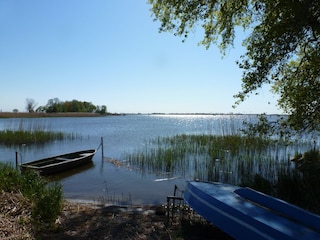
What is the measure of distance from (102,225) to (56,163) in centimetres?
950

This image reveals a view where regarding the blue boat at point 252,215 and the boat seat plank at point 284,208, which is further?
the boat seat plank at point 284,208

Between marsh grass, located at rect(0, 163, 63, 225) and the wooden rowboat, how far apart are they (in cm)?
576

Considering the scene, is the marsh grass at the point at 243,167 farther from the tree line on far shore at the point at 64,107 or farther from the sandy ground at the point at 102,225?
the tree line on far shore at the point at 64,107

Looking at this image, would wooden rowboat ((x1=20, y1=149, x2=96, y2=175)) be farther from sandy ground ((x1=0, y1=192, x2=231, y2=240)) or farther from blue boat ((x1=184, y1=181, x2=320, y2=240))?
blue boat ((x1=184, y1=181, x2=320, y2=240))

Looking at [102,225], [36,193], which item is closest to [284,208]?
[102,225]

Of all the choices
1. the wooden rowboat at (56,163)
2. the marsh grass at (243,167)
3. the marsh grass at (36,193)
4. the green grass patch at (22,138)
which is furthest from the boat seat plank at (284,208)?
the green grass patch at (22,138)

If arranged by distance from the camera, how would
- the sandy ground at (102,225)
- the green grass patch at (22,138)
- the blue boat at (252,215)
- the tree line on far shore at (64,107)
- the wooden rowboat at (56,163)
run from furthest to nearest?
the tree line on far shore at (64,107), the green grass patch at (22,138), the wooden rowboat at (56,163), the sandy ground at (102,225), the blue boat at (252,215)

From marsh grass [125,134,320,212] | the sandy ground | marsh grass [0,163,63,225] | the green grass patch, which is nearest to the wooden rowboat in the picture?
marsh grass [125,134,320,212]

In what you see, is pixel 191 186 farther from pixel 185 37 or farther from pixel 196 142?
pixel 196 142

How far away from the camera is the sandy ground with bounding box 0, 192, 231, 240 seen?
195 inches

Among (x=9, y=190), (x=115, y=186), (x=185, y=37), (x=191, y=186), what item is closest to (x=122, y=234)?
(x=191, y=186)

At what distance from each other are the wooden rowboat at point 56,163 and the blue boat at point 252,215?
8.78 m

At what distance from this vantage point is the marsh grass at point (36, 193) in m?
5.62

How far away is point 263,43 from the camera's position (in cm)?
772
